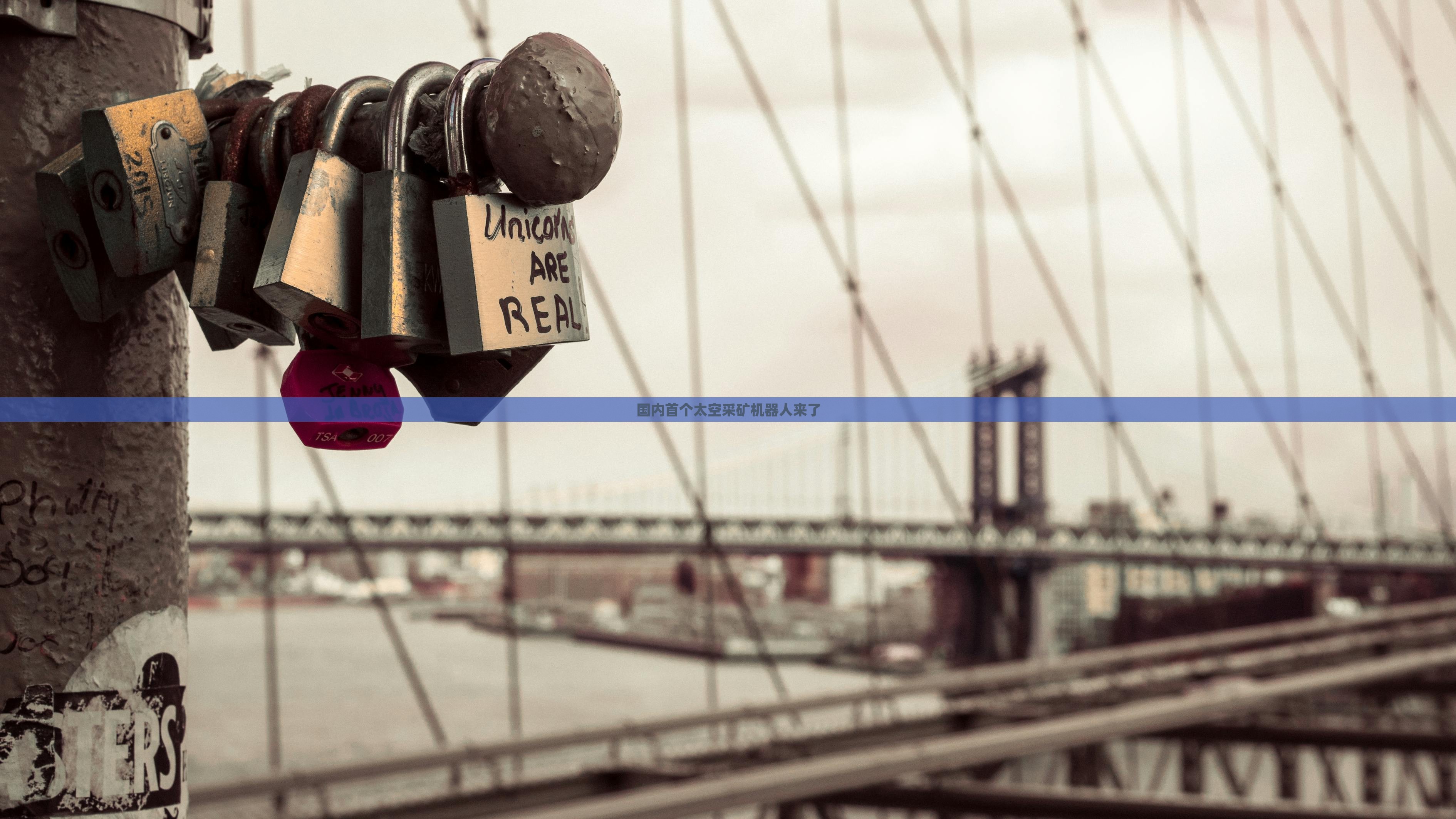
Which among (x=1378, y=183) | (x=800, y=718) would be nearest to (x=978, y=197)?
(x=800, y=718)

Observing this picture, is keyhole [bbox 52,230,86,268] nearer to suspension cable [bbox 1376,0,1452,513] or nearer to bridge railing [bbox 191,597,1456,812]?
bridge railing [bbox 191,597,1456,812]

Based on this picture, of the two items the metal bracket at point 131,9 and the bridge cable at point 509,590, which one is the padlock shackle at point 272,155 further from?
the bridge cable at point 509,590

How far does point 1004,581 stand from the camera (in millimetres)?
8320

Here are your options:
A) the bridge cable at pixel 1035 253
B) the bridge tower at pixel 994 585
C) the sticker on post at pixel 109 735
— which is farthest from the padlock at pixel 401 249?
the bridge cable at pixel 1035 253

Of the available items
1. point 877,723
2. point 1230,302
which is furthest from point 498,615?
point 1230,302

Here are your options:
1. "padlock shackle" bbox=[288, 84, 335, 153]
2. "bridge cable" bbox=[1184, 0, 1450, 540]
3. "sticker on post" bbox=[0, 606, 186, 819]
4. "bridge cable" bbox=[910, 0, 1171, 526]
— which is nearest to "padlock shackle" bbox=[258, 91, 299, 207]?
"padlock shackle" bbox=[288, 84, 335, 153]

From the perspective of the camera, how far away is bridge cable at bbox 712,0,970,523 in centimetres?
645

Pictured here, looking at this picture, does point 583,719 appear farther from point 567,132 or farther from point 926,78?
point 567,132

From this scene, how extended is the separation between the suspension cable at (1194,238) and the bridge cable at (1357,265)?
2610mm

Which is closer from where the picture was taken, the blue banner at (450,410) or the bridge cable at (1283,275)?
the blue banner at (450,410)

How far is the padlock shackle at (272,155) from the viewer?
734mm

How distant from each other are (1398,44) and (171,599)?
1637cm

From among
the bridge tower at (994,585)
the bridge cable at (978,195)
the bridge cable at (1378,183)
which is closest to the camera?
the bridge tower at (994,585)

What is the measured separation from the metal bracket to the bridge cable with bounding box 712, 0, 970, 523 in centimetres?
529
